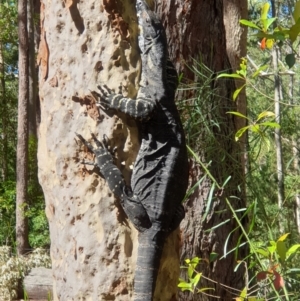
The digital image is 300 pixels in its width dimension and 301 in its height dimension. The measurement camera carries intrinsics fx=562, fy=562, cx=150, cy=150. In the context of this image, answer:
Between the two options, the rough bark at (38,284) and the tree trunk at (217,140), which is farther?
the rough bark at (38,284)

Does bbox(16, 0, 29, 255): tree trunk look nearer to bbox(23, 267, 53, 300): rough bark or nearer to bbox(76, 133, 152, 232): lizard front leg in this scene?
bbox(23, 267, 53, 300): rough bark

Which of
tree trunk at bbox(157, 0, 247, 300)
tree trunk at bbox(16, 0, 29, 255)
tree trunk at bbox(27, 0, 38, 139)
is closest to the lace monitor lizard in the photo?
tree trunk at bbox(157, 0, 247, 300)

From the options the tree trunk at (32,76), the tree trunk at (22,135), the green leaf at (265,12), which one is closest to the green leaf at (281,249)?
the green leaf at (265,12)

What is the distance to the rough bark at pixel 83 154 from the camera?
1775 millimetres

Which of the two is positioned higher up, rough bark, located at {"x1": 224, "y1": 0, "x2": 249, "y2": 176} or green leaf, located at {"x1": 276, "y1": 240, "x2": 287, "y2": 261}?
rough bark, located at {"x1": 224, "y1": 0, "x2": 249, "y2": 176}

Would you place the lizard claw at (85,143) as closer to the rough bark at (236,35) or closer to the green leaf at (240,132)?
the green leaf at (240,132)

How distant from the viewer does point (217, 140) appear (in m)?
2.70

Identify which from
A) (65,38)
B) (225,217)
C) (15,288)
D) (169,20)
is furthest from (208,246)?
(15,288)

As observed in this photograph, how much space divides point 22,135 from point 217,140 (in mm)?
6643

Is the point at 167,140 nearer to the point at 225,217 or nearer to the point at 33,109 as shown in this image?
the point at 225,217

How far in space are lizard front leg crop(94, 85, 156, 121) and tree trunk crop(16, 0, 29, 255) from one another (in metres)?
A: 7.14

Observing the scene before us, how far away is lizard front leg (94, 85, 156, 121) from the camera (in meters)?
1.79

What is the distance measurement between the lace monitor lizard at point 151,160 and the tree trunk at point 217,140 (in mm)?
812

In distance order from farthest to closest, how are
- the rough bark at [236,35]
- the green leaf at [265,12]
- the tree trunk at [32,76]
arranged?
the tree trunk at [32,76]
the rough bark at [236,35]
the green leaf at [265,12]
